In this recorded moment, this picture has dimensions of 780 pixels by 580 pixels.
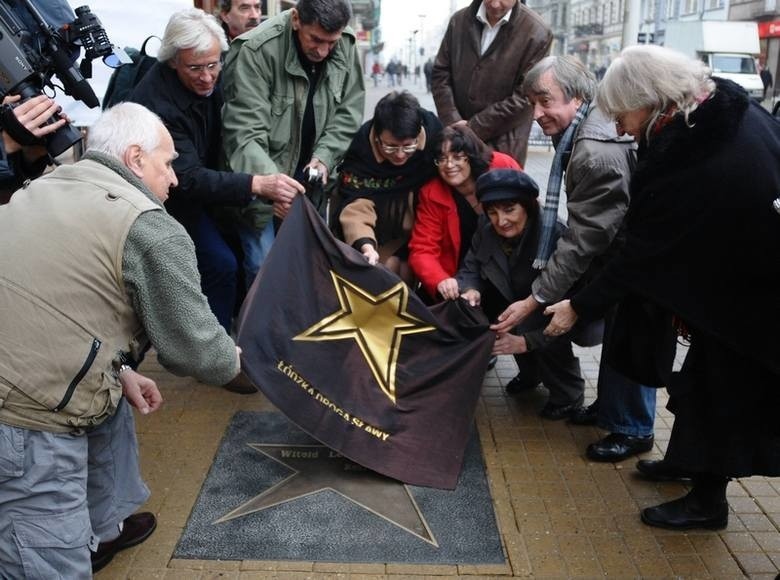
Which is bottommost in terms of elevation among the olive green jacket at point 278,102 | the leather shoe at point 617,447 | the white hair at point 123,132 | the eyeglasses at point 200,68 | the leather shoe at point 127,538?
the leather shoe at point 617,447

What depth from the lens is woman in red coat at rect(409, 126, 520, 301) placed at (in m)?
4.32

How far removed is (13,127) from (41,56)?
0.49 metres

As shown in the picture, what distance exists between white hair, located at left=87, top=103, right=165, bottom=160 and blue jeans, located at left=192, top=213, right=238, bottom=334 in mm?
1843

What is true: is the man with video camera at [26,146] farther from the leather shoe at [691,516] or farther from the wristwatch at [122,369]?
the leather shoe at [691,516]

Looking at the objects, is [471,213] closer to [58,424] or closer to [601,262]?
[601,262]

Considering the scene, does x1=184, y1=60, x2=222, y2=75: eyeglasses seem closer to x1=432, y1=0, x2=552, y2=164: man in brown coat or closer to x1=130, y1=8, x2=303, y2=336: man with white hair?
x1=130, y1=8, x2=303, y2=336: man with white hair

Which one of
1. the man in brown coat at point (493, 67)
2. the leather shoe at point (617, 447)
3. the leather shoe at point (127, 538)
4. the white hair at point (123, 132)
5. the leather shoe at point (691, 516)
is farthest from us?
the man in brown coat at point (493, 67)

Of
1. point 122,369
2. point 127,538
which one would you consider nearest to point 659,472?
point 127,538

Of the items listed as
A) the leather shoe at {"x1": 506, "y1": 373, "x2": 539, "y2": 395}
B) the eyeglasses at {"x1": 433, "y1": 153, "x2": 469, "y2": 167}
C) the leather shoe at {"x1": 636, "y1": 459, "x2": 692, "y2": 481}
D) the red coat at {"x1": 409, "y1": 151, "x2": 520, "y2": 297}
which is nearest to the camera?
the leather shoe at {"x1": 636, "y1": 459, "x2": 692, "y2": 481}

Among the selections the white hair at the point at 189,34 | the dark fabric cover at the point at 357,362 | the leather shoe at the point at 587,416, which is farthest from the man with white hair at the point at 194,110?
the leather shoe at the point at 587,416

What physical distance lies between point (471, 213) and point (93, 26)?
7.00 feet

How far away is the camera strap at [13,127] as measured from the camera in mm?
3205

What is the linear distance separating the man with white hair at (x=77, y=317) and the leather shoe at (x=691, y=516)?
200 cm

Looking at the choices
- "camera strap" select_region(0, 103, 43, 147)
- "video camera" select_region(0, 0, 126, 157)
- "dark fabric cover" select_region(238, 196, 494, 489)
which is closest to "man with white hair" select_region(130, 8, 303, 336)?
"video camera" select_region(0, 0, 126, 157)
